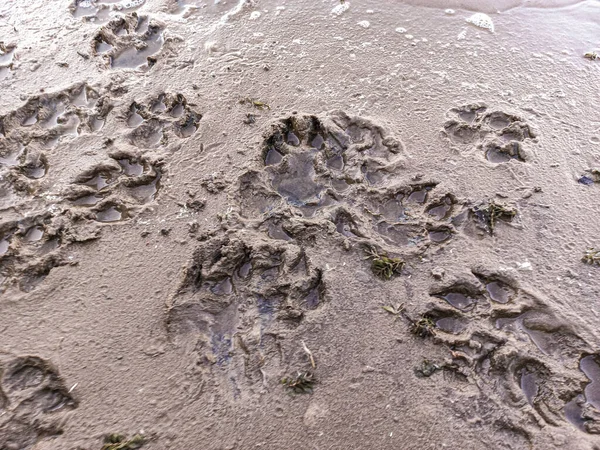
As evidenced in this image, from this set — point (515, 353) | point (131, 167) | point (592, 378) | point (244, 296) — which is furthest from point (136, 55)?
point (592, 378)

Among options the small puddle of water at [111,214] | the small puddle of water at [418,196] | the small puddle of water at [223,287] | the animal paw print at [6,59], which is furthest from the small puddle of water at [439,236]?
the animal paw print at [6,59]

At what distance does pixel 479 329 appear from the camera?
2.00 m

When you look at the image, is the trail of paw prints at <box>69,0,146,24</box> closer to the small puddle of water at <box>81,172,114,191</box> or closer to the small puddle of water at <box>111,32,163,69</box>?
the small puddle of water at <box>111,32,163,69</box>

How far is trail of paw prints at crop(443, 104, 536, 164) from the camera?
8.87 feet

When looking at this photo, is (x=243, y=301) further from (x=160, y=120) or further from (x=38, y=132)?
(x=38, y=132)

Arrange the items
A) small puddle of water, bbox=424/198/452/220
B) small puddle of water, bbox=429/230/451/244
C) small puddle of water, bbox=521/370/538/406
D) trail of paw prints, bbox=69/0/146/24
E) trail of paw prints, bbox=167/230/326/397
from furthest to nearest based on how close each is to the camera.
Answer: trail of paw prints, bbox=69/0/146/24, small puddle of water, bbox=424/198/452/220, small puddle of water, bbox=429/230/451/244, trail of paw prints, bbox=167/230/326/397, small puddle of water, bbox=521/370/538/406

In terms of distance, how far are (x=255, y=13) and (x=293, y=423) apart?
3393 millimetres

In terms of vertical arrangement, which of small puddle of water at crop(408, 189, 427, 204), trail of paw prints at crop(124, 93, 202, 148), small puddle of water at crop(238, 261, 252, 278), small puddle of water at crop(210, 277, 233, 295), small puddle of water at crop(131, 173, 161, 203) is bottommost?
small puddle of water at crop(210, 277, 233, 295)

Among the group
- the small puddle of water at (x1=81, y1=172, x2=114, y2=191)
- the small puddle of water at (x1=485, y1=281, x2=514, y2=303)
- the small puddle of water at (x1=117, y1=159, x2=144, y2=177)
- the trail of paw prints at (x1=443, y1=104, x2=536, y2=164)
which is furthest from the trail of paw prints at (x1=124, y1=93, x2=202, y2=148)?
the small puddle of water at (x1=485, y1=281, x2=514, y2=303)

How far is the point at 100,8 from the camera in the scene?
3879 mm

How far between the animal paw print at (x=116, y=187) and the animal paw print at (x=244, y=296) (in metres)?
0.60

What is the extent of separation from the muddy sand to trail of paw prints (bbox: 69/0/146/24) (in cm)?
17

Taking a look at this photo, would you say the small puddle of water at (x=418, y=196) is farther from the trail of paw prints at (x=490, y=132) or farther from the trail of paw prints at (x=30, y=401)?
the trail of paw prints at (x=30, y=401)

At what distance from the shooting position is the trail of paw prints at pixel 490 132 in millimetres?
2705
